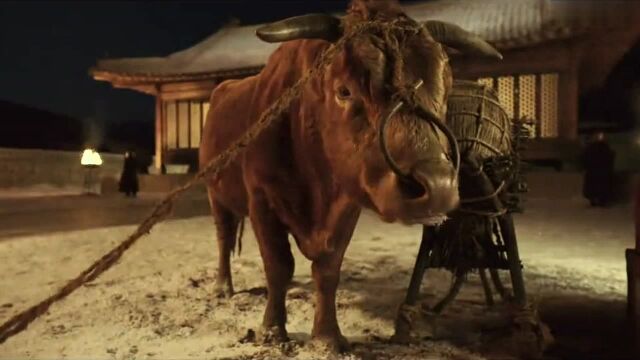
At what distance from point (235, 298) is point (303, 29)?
2.84 meters

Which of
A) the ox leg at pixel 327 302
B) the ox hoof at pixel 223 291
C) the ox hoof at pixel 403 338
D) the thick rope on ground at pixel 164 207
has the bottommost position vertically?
the ox hoof at pixel 223 291

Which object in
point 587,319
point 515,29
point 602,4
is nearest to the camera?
point 587,319

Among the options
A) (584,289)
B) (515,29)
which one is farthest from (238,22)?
(584,289)

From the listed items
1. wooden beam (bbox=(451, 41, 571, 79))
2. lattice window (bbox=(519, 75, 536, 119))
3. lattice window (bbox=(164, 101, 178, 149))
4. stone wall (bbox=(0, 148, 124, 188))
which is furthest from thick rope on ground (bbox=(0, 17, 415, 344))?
stone wall (bbox=(0, 148, 124, 188))

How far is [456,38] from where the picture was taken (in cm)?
331

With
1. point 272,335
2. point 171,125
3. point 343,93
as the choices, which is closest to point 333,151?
point 343,93

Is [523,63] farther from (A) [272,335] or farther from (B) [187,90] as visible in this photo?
(A) [272,335]

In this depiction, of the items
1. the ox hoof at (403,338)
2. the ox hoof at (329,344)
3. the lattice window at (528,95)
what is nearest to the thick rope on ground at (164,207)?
the ox hoof at (329,344)

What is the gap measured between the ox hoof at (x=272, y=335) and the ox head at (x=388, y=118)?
1149 mm

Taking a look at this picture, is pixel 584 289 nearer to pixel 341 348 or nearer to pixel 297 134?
pixel 341 348

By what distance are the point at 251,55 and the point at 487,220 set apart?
1874 centimetres

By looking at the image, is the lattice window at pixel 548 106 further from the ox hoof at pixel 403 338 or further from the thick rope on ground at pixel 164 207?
the thick rope on ground at pixel 164 207

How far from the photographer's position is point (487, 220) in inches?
157

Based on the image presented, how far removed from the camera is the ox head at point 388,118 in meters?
2.46
